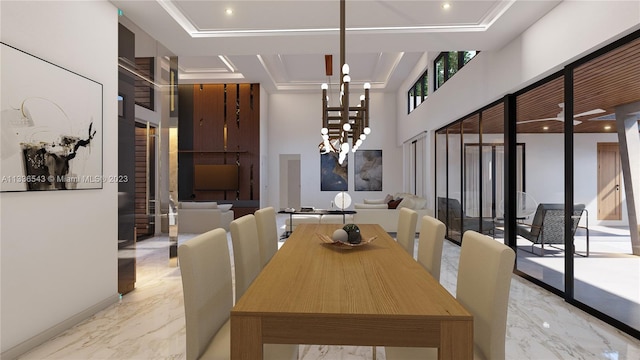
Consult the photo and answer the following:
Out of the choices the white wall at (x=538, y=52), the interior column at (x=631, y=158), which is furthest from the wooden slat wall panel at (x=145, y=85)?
the interior column at (x=631, y=158)

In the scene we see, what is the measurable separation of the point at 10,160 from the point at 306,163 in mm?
8489

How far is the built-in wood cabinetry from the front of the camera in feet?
29.7

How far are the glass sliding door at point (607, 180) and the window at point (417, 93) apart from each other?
4492 millimetres

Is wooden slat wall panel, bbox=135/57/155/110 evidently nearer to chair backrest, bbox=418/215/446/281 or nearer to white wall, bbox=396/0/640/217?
chair backrest, bbox=418/215/446/281

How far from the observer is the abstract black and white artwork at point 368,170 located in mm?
10453

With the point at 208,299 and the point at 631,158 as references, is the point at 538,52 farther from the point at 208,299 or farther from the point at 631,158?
the point at 208,299

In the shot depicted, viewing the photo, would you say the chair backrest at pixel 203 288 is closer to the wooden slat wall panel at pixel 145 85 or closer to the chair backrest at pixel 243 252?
the chair backrest at pixel 243 252

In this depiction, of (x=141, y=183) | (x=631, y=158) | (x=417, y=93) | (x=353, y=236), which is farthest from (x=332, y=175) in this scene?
(x=353, y=236)

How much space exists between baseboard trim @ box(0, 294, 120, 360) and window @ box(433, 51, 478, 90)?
212 inches

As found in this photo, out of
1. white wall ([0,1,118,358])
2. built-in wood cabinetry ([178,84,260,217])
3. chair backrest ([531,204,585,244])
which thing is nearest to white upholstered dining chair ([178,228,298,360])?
white wall ([0,1,118,358])

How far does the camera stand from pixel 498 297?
52.0 inches

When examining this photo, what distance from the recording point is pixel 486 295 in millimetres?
1396

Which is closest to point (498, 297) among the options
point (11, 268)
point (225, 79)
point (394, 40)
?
point (11, 268)

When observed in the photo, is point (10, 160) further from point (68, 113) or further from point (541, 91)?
point (541, 91)
